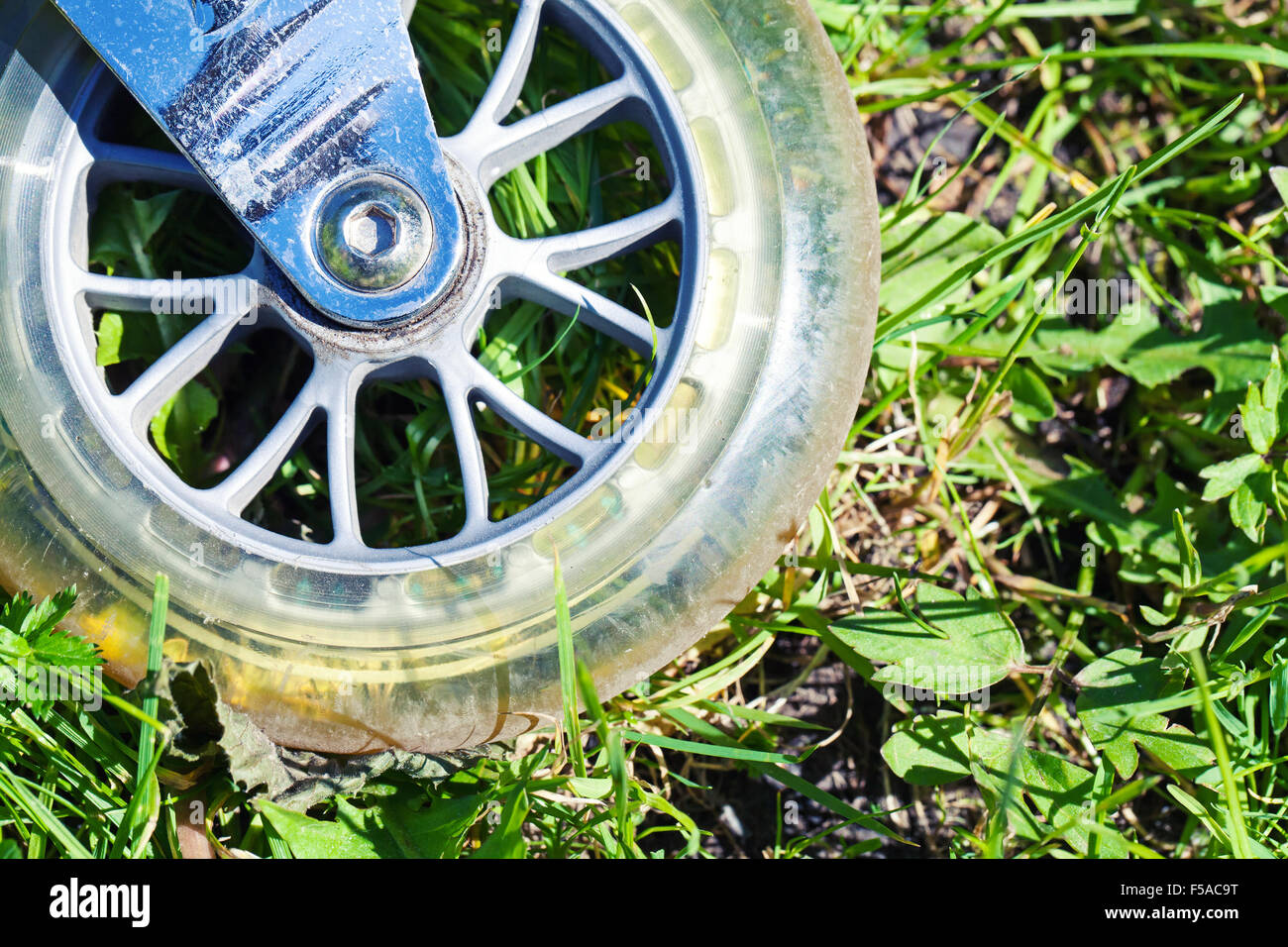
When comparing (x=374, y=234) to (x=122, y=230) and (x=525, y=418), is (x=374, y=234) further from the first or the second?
(x=122, y=230)

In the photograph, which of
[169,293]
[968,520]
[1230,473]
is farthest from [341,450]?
[1230,473]

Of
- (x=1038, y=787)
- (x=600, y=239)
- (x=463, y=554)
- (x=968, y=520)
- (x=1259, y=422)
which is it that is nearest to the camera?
(x=463, y=554)

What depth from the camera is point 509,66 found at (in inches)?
76.0

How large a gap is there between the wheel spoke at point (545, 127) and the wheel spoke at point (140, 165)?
490 mm

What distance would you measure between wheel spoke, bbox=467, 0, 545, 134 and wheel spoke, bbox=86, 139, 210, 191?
1.68 feet

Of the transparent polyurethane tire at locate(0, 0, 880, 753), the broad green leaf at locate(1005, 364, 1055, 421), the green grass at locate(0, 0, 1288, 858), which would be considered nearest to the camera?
the transparent polyurethane tire at locate(0, 0, 880, 753)

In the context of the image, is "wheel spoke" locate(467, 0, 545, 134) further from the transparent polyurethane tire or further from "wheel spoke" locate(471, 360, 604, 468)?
"wheel spoke" locate(471, 360, 604, 468)

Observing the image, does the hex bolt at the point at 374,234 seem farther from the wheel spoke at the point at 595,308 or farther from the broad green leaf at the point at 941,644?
the broad green leaf at the point at 941,644

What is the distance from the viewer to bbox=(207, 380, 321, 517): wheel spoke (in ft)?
6.09

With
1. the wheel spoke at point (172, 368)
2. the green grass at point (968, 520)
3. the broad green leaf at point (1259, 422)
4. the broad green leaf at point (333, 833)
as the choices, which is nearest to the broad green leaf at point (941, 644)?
the green grass at point (968, 520)

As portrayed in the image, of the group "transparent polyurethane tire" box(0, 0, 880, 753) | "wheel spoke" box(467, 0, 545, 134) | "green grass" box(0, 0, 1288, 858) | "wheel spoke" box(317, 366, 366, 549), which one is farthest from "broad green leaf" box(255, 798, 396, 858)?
"wheel spoke" box(467, 0, 545, 134)

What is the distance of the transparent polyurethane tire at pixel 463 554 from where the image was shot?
179cm

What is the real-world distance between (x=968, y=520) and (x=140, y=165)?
6.14 ft
